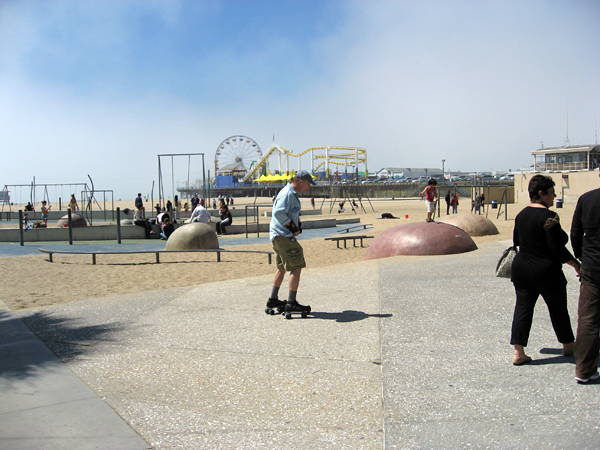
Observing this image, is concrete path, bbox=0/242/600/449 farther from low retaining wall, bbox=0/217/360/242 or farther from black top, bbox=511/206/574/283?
low retaining wall, bbox=0/217/360/242

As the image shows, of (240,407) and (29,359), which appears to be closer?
(240,407)

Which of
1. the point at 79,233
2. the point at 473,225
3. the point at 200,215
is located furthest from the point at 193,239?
the point at 79,233

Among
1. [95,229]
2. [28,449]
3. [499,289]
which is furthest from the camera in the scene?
[95,229]

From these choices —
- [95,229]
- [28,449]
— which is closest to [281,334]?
[28,449]

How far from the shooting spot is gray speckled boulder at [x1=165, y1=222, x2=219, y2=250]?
14.0 m

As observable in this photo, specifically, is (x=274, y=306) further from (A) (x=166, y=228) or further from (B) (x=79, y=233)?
(B) (x=79, y=233)

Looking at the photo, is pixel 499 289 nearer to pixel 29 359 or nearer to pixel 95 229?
pixel 29 359

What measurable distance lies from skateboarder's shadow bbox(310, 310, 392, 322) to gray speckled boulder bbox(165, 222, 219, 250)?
28.3ft

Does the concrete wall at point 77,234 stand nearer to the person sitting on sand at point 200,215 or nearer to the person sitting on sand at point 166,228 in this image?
the person sitting on sand at point 166,228

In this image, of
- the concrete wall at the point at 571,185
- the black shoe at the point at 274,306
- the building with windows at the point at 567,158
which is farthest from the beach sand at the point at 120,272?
the building with windows at the point at 567,158

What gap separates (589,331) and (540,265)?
541 millimetres

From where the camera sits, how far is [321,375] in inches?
154

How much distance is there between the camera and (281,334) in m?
5.04

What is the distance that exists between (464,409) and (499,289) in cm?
373
